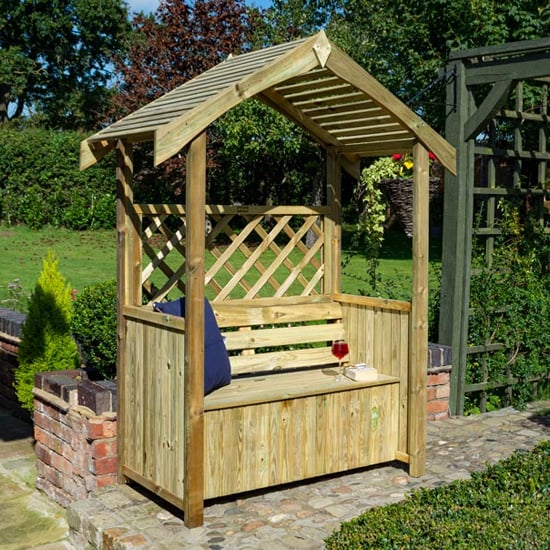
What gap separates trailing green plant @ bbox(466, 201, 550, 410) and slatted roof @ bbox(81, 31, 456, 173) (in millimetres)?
1663

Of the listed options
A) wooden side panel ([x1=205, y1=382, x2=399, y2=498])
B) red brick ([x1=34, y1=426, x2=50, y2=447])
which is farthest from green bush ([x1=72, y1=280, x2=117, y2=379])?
wooden side panel ([x1=205, y1=382, x2=399, y2=498])

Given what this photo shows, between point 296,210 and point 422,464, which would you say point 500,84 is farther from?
point 422,464

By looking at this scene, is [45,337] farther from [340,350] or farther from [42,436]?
[340,350]

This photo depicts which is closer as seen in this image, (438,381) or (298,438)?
(298,438)

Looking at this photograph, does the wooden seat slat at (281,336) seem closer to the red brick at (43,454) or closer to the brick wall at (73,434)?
the brick wall at (73,434)

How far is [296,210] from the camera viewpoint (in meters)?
5.25

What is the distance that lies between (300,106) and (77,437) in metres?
2.41

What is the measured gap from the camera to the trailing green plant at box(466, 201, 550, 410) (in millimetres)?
6254

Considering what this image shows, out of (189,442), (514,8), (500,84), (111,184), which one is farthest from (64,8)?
(189,442)

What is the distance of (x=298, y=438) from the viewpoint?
4.43 metres

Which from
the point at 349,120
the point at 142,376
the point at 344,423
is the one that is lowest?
the point at 344,423

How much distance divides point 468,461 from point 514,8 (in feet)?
28.9

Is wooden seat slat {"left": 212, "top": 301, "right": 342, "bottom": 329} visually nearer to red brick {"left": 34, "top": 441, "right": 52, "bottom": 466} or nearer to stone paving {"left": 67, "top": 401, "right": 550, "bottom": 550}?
stone paving {"left": 67, "top": 401, "right": 550, "bottom": 550}

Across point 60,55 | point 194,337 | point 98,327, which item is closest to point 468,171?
point 98,327
